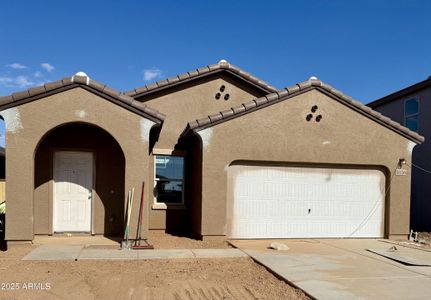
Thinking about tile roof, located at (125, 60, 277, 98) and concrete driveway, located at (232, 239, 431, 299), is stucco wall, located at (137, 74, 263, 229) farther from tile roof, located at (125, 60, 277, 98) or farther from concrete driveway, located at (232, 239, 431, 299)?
concrete driveway, located at (232, 239, 431, 299)

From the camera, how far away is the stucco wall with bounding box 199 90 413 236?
11.1 meters

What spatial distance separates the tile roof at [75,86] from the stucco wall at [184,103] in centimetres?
265

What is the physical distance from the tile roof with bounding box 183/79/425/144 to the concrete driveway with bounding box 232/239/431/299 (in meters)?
3.46

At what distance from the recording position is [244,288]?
6.70 metres

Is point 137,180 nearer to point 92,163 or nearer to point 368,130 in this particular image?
point 92,163

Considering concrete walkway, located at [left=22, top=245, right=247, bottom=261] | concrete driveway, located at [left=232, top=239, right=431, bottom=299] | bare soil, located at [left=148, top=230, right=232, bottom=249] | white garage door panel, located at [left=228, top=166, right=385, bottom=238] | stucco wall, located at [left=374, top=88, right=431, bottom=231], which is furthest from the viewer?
stucco wall, located at [left=374, top=88, right=431, bottom=231]

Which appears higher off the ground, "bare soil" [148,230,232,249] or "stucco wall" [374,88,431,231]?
"stucco wall" [374,88,431,231]

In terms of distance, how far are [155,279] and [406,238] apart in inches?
354

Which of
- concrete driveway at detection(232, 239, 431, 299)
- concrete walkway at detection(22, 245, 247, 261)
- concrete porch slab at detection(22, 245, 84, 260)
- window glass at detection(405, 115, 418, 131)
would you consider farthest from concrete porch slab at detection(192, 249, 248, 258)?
window glass at detection(405, 115, 418, 131)

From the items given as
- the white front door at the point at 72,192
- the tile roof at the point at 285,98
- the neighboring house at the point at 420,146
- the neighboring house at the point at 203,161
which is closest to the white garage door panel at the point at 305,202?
the neighboring house at the point at 203,161

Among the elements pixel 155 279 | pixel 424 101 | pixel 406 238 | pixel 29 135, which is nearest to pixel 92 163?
pixel 29 135

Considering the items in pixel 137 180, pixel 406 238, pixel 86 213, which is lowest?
pixel 406 238

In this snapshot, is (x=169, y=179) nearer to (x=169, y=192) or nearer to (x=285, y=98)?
(x=169, y=192)

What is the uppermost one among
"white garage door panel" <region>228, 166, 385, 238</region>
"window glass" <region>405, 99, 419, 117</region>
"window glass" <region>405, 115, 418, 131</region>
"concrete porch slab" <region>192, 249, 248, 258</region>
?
"window glass" <region>405, 99, 419, 117</region>
